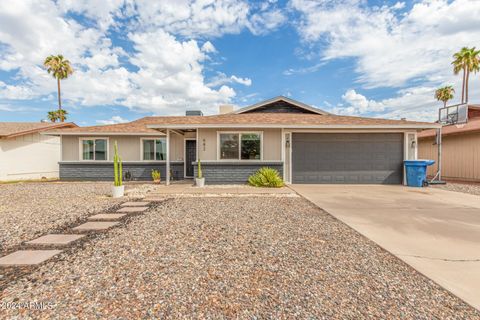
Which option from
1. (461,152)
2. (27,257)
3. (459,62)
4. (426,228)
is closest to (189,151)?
(27,257)

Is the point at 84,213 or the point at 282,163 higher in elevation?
the point at 282,163

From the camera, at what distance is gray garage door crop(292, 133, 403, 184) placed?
972cm

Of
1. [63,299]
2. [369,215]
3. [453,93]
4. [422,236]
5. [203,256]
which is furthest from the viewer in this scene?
[453,93]

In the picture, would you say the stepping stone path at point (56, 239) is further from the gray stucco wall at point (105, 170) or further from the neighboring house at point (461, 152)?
the neighboring house at point (461, 152)

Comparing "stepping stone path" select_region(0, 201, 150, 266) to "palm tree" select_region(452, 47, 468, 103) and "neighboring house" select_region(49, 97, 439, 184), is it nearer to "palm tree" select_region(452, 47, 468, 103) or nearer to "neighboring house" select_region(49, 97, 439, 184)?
"neighboring house" select_region(49, 97, 439, 184)

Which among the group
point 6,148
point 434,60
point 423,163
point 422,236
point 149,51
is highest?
point 149,51

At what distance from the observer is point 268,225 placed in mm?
4129

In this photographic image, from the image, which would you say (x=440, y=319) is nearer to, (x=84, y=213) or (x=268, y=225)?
(x=268, y=225)

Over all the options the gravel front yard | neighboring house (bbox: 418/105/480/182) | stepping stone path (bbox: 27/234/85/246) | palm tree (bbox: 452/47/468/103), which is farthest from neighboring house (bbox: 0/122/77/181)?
palm tree (bbox: 452/47/468/103)

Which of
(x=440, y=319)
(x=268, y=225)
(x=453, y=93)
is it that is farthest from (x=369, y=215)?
(x=453, y=93)

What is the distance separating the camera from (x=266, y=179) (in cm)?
883

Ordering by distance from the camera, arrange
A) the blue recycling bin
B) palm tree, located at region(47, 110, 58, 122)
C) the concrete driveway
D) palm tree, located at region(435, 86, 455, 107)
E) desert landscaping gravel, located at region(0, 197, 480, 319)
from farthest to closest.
Answer: palm tree, located at region(435, 86, 455, 107) → palm tree, located at region(47, 110, 58, 122) → the blue recycling bin → the concrete driveway → desert landscaping gravel, located at region(0, 197, 480, 319)

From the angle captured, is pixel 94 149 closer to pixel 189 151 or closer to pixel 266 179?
pixel 189 151

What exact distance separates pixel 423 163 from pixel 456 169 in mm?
5766
